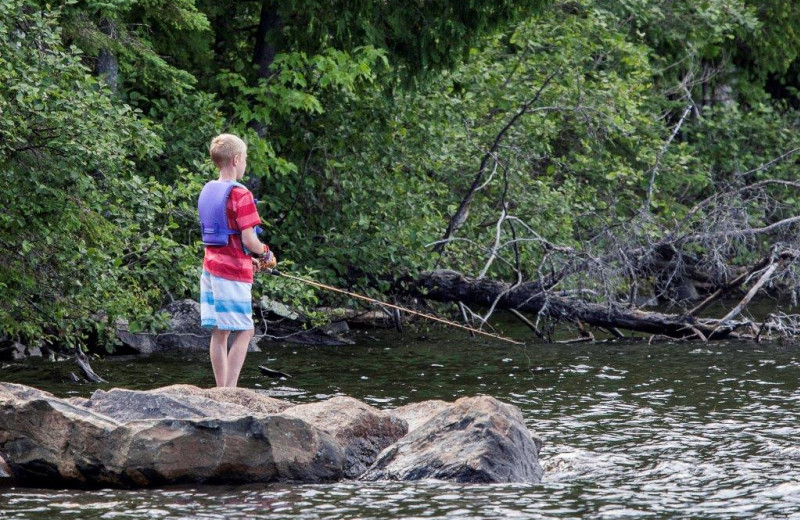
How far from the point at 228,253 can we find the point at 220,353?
29.0 inches

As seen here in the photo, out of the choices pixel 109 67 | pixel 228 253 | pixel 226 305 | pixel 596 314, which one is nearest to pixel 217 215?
pixel 228 253

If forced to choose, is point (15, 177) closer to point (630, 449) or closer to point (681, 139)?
point (630, 449)

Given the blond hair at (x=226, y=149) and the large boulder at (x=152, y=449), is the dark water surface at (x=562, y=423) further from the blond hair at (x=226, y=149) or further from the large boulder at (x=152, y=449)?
the blond hair at (x=226, y=149)

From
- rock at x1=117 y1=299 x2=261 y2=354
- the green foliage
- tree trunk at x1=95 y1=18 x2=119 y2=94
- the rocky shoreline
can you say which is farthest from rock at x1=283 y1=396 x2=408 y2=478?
tree trunk at x1=95 y1=18 x2=119 y2=94

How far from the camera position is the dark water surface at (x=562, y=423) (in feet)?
20.7

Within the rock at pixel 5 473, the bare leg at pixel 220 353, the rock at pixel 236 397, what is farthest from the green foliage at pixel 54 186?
the rock at pixel 5 473

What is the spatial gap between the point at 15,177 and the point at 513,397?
4599 mm

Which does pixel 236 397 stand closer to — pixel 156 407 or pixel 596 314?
pixel 156 407

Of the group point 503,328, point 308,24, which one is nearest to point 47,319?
point 308,24

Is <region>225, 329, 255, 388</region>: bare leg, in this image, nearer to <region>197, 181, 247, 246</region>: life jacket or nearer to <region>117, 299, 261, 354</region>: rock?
<region>197, 181, 247, 246</region>: life jacket

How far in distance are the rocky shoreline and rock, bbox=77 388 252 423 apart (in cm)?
2

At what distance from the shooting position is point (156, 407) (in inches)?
294

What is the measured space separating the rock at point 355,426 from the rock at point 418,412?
14 cm

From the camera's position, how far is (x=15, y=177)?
1018 centimetres
